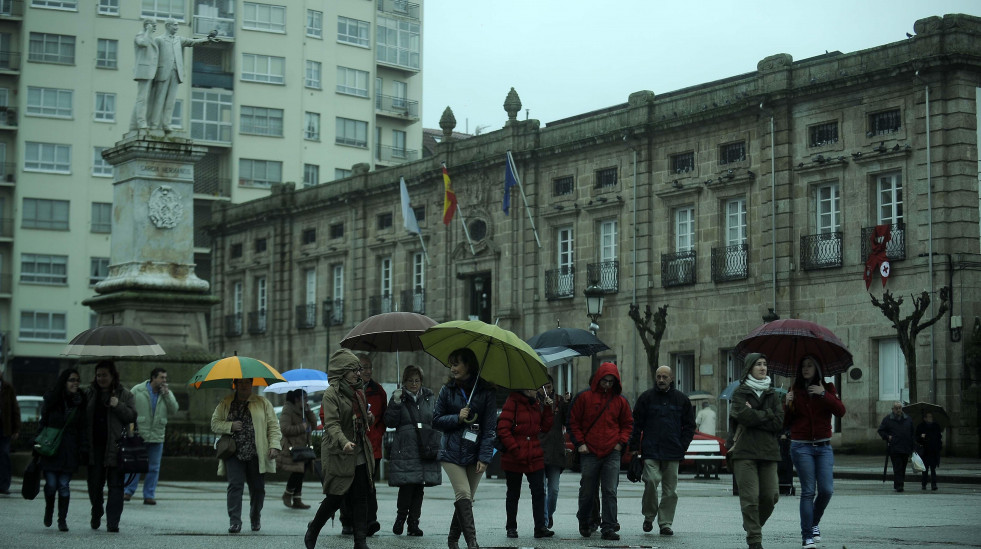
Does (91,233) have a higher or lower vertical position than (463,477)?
higher

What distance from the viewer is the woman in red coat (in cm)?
1354

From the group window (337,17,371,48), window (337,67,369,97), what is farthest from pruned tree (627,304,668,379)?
window (337,17,371,48)

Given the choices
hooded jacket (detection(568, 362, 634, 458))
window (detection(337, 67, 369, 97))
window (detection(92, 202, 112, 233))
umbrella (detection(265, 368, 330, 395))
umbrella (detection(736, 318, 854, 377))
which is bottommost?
hooded jacket (detection(568, 362, 634, 458))

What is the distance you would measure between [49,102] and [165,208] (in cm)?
4128

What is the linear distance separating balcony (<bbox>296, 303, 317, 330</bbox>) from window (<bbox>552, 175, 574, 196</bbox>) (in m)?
14.5

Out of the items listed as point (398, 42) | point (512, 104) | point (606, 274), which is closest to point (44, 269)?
point (398, 42)

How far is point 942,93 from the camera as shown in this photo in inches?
1308

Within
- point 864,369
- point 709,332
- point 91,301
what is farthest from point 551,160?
point 91,301

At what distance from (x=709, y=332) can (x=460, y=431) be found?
89.2ft

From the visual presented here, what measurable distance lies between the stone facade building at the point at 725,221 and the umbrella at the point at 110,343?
70.0ft

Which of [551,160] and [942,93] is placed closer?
[942,93]

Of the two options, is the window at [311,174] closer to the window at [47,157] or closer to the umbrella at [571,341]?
the window at [47,157]

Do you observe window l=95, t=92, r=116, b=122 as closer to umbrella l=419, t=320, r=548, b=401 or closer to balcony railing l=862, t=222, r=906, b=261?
balcony railing l=862, t=222, r=906, b=261

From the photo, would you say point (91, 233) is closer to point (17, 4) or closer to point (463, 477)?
point (17, 4)
